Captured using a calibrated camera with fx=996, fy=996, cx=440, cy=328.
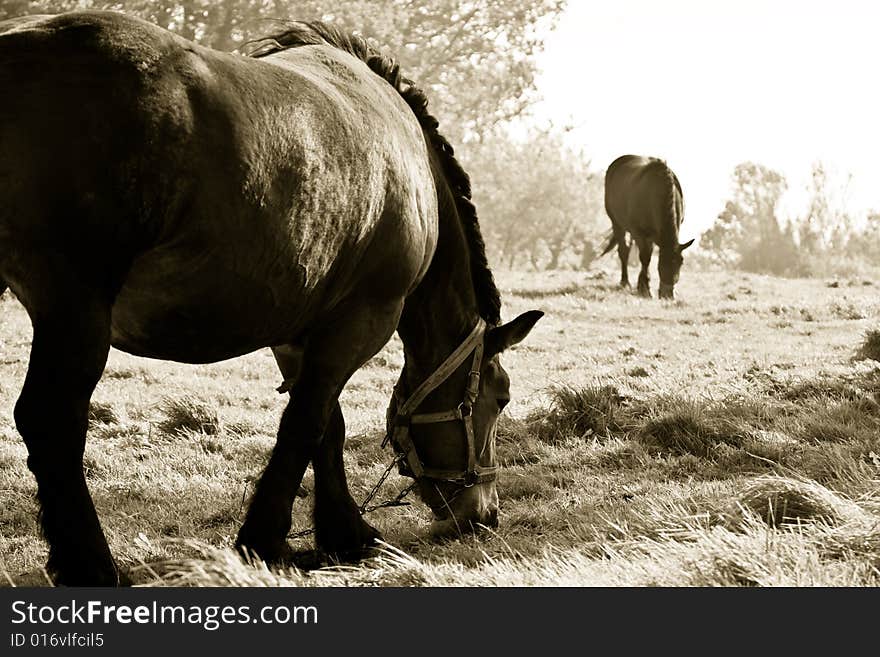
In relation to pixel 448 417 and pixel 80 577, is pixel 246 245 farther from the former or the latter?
pixel 448 417

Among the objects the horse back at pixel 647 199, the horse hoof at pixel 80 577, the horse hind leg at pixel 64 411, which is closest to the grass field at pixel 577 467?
the horse hoof at pixel 80 577

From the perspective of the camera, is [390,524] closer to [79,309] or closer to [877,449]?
[79,309]

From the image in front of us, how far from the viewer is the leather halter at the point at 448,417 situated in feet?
15.8

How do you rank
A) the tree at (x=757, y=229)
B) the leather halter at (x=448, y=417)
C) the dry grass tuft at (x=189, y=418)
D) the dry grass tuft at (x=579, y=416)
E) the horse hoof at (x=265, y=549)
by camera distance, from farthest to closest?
the tree at (x=757, y=229) → the dry grass tuft at (x=189, y=418) → the dry grass tuft at (x=579, y=416) → the leather halter at (x=448, y=417) → the horse hoof at (x=265, y=549)

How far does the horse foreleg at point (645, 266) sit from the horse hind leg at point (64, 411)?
46.9 feet

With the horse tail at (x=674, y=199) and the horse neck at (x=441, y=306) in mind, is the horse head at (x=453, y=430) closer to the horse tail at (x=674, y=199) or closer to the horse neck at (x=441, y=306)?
the horse neck at (x=441, y=306)

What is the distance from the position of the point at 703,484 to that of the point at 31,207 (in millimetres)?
4207

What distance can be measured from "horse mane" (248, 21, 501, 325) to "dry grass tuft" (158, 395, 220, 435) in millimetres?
3040

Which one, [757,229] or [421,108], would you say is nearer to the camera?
[421,108]

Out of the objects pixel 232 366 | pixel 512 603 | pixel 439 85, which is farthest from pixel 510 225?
pixel 512 603

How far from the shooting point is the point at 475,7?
2312 cm

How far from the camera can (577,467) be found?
6.41 m

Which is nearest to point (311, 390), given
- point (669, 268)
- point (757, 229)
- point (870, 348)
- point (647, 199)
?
point (870, 348)

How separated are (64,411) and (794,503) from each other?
3090 mm
